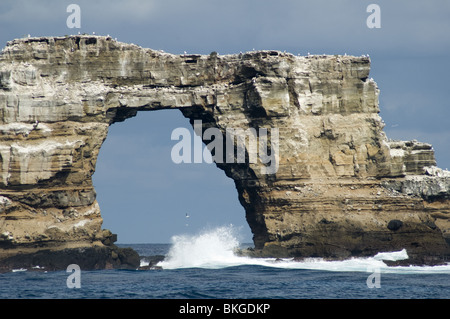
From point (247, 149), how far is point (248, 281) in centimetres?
1380

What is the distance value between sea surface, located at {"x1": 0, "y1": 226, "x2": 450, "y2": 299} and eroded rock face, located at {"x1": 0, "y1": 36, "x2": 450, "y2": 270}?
2532 mm

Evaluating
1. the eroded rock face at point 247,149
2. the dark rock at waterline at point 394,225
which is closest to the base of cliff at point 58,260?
the eroded rock face at point 247,149

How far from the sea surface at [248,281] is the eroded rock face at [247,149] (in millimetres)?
2532

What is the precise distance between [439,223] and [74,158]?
91.5 feet

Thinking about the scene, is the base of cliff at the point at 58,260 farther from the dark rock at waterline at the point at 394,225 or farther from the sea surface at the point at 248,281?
the dark rock at waterline at the point at 394,225

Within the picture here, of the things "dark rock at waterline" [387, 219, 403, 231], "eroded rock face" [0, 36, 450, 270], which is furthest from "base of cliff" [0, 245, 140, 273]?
"dark rock at waterline" [387, 219, 403, 231]

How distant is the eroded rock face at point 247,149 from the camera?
63.2m

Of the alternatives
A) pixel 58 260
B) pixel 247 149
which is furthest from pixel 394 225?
pixel 58 260

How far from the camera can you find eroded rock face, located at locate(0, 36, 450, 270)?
63156mm

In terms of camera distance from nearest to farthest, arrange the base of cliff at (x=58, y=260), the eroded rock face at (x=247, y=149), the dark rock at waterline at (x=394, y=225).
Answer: the base of cliff at (x=58, y=260) → the eroded rock face at (x=247, y=149) → the dark rock at waterline at (x=394, y=225)

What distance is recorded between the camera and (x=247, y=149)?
66.4 metres
